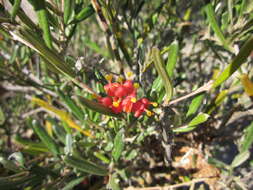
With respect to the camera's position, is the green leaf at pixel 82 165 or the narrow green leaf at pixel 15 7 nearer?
the narrow green leaf at pixel 15 7

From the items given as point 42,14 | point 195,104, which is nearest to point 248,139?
point 195,104

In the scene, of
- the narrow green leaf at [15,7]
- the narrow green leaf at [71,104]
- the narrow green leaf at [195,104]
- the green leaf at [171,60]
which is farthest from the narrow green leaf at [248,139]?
the narrow green leaf at [15,7]

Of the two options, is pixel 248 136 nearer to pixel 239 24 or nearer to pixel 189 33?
pixel 239 24

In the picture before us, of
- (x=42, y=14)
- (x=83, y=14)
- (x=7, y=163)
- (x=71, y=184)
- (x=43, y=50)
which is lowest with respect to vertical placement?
(x=71, y=184)

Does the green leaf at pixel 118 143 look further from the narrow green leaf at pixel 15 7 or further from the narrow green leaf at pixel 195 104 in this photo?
the narrow green leaf at pixel 15 7

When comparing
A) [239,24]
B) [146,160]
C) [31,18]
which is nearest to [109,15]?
[31,18]

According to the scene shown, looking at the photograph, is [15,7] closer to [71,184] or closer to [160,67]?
[160,67]
